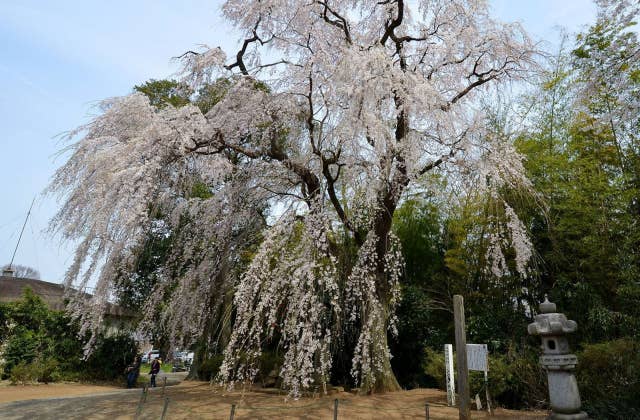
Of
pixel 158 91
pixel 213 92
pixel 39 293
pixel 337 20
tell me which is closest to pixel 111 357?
pixel 39 293

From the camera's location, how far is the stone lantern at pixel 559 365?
344cm

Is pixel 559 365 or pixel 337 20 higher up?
pixel 337 20

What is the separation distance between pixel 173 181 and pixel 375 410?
14.3 ft

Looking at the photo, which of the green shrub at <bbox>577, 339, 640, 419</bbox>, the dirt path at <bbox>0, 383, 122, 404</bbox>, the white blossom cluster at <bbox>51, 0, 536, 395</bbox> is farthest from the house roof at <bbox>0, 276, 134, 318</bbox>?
the green shrub at <bbox>577, 339, 640, 419</bbox>

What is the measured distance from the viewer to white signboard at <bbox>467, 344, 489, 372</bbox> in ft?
17.4

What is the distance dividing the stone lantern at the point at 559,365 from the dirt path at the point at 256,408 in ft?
6.49

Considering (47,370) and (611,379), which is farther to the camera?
(47,370)

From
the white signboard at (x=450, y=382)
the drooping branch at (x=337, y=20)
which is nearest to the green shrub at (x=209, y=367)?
the white signboard at (x=450, y=382)

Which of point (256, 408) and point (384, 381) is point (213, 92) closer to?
point (256, 408)

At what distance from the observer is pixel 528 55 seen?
6.31 metres

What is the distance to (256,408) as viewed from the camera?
5.40 m

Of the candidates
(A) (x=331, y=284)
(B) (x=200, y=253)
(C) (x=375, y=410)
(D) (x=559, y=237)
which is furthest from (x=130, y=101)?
(D) (x=559, y=237)

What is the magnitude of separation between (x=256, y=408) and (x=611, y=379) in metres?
4.63

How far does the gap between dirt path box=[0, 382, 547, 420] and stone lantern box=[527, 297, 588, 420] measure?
198 cm
